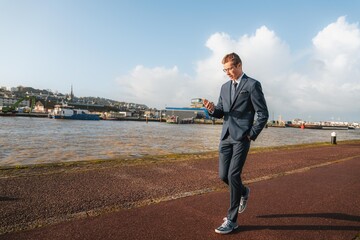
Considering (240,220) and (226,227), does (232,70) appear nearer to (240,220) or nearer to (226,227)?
(226,227)

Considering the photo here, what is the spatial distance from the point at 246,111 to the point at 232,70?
20.2 inches

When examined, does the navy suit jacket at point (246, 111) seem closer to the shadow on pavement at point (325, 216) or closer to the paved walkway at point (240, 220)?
the paved walkway at point (240, 220)

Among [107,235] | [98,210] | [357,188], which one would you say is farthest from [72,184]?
[357,188]

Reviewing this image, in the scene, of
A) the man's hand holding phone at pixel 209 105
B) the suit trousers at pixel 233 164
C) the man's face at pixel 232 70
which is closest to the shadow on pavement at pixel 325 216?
the suit trousers at pixel 233 164

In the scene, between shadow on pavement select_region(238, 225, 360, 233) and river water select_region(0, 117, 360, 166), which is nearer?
shadow on pavement select_region(238, 225, 360, 233)

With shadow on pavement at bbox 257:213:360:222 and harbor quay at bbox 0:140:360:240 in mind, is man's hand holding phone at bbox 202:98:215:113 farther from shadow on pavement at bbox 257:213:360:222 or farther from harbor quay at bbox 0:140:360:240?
shadow on pavement at bbox 257:213:360:222

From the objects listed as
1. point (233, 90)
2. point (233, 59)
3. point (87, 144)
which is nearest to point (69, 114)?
point (87, 144)

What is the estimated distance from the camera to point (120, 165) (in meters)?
7.10

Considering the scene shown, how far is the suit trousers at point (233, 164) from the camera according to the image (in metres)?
3.20

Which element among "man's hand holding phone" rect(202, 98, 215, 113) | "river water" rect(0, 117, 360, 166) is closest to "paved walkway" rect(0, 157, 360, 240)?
"man's hand holding phone" rect(202, 98, 215, 113)

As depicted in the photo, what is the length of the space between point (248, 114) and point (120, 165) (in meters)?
4.66

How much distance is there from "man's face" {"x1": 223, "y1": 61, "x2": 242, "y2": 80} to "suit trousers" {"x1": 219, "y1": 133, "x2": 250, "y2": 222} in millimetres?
710

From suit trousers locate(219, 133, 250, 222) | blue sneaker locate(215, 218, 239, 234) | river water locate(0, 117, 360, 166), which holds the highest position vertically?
suit trousers locate(219, 133, 250, 222)

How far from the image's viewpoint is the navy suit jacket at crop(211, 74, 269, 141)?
3.15 metres
